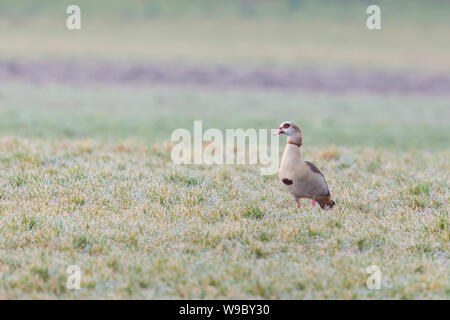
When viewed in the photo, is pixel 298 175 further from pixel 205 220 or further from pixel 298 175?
pixel 205 220

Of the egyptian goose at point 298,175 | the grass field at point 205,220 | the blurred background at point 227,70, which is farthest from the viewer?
the blurred background at point 227,70

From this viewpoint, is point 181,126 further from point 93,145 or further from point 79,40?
point 79,40

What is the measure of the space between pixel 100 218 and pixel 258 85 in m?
32.7

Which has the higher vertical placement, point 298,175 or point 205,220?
point 298,175

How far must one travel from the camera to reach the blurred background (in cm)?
2448

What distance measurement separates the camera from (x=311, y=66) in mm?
46281

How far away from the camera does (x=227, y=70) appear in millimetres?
43938

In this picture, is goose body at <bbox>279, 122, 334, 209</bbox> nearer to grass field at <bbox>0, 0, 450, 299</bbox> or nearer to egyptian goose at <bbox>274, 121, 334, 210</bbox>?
egyptian goose at <bbox>274, 121, 334, 210</bbox>

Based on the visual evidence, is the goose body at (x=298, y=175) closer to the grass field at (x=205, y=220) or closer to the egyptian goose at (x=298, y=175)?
the egyptian goose at (x=298, y=175)

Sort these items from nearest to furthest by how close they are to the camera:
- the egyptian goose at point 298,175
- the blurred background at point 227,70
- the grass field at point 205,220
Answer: the grass field at point 205,220 → the egyptian goose at point 298,175 → the blurred background at point 227,70

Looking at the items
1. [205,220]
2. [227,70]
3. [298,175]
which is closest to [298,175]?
[298,175]

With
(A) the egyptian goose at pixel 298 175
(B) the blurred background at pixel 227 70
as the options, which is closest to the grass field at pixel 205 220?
(A) the egyptian goose at pixel 298 175

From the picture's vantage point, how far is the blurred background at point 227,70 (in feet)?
80.3
